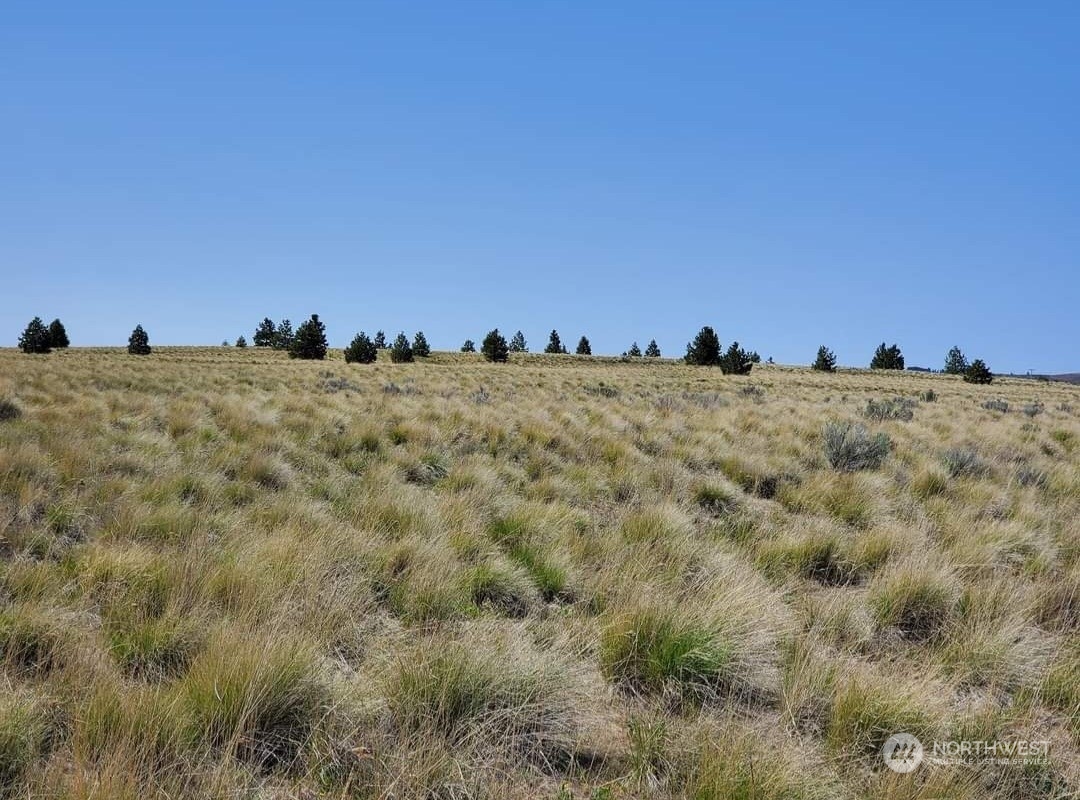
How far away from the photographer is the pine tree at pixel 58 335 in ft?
213

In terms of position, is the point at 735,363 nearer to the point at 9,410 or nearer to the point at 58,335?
the point at 9,410

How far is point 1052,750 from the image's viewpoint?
2562 mm

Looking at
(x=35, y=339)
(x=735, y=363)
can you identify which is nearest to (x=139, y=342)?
(x=35, y=339)

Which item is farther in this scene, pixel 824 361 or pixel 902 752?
pixel 824 361

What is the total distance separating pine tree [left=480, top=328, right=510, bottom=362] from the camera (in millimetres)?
61250

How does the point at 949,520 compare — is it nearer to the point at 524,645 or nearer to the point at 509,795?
the point at 524,645

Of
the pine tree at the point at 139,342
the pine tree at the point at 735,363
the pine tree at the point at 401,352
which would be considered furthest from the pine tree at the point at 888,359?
the pine tree at the point at 139,342

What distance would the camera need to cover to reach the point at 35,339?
181 feet

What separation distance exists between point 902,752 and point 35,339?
73553mm

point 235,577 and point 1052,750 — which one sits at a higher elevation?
point 235,577

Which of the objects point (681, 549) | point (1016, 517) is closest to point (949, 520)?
point (1016, 517)

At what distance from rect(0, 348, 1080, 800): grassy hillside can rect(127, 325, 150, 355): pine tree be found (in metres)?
62.9

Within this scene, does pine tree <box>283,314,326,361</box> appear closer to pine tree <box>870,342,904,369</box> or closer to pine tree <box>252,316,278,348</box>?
pine tree <box>252,316,278,348</box>

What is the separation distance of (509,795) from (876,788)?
143cm
